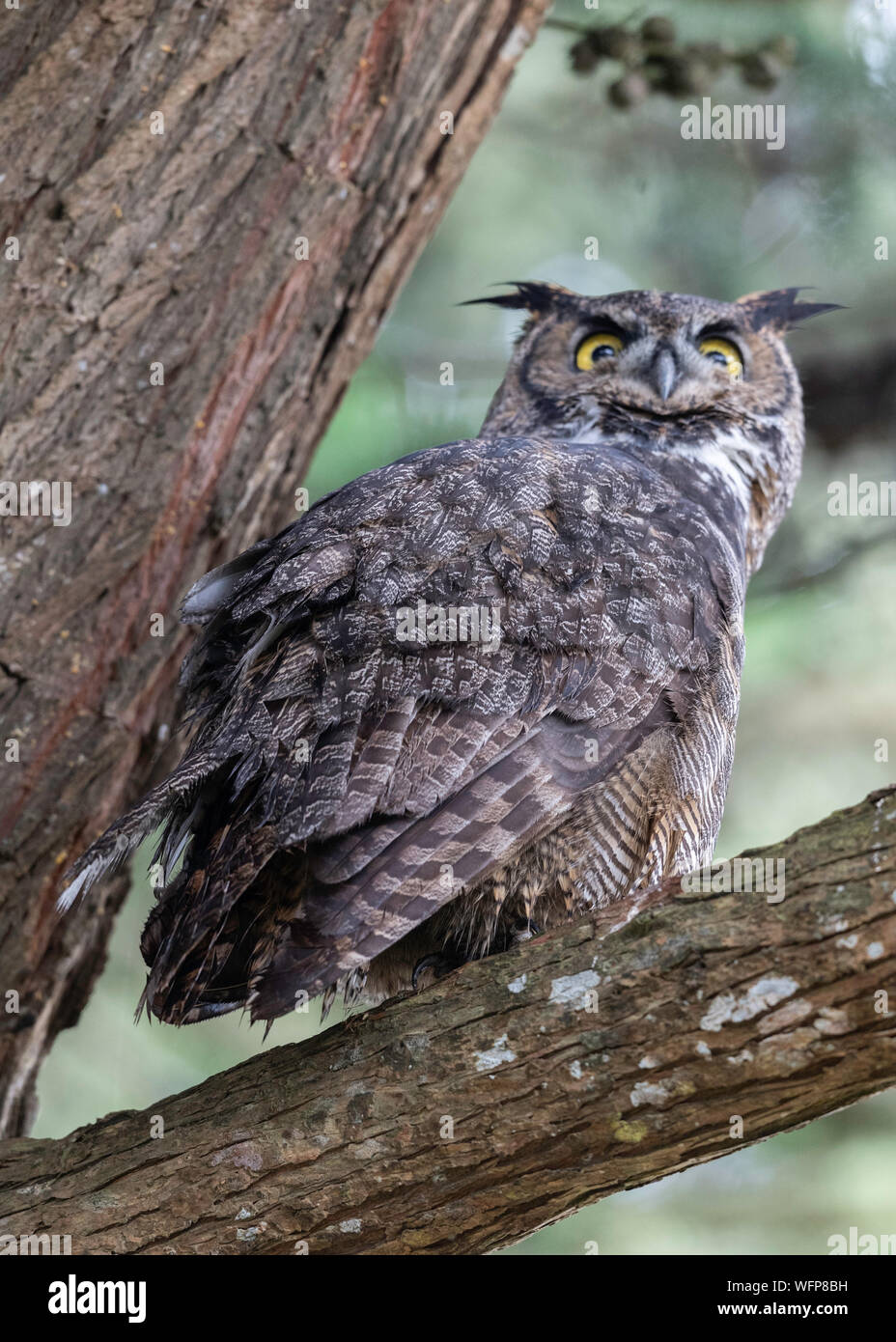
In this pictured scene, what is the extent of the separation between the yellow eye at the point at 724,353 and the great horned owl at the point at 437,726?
749mm

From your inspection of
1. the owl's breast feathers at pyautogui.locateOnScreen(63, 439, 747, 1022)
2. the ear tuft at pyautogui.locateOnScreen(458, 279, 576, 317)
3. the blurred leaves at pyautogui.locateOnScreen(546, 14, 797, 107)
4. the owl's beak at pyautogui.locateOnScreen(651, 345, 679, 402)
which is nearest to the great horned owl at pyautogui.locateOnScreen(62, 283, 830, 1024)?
the owl's breast feathers at pyautogui.locateOnScreen(63, 439, 747, 1022)

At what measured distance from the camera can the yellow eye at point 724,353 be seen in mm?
3660

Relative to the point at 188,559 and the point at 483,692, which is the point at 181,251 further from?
the point at 483,692

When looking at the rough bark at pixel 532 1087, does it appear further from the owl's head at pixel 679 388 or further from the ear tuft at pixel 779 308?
the ear tuft at pixel 779 308

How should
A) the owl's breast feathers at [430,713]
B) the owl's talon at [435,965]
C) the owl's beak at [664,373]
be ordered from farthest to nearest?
the owl's beak at [664,373]
the owl's talon at [435,965]
the owl's breast feathers at [430,713]

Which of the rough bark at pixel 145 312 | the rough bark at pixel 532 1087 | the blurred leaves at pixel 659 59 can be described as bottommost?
the rough bark at pixel 532 1087

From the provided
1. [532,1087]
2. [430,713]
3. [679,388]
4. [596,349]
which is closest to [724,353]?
[679,388]

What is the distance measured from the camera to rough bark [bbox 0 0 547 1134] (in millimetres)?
2895

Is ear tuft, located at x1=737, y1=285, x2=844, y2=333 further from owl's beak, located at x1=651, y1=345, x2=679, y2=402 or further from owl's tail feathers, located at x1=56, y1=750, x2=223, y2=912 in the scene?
owl's tail feathers, located at x1=56, y1=750, x2=223, y2=912

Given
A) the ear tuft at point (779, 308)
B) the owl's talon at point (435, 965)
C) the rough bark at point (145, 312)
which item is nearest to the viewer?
the owl's talon at point (435, 965)

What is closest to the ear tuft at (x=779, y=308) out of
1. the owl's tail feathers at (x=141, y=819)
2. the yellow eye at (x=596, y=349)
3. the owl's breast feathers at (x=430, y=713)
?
the yellow eye at (x=596, y=349)

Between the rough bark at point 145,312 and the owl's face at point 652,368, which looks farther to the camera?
the owl's face at point 652,368

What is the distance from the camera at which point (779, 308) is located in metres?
3.89
